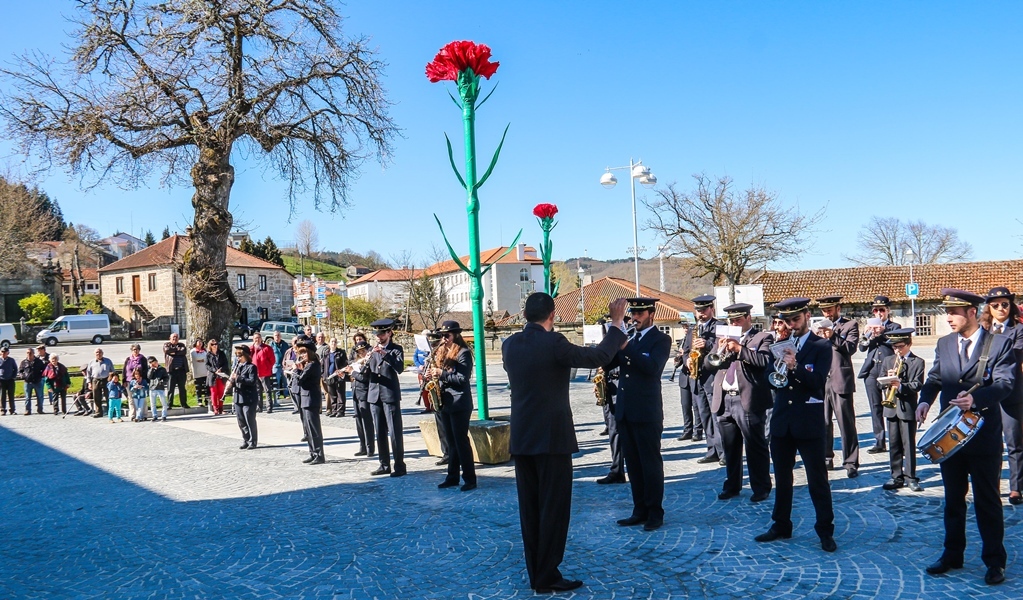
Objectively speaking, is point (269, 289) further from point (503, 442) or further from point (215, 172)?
point (503, 442)

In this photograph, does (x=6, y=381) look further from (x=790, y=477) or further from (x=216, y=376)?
(x=790, y=477)

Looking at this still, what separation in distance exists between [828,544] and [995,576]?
1.08m

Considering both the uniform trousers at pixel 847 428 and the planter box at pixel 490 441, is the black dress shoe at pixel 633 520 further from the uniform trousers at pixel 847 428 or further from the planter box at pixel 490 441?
the planter box at pixel 490 441

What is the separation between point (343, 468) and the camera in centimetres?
1025

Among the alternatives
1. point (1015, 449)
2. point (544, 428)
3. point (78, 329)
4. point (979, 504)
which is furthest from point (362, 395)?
point (78, 329)

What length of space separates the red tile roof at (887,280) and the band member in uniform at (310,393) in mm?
40706

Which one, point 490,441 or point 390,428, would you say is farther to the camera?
point 490,441

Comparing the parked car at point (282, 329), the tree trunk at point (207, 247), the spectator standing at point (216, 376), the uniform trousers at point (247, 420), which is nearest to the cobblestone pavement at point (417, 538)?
the uniform trousers at point (247, 420)

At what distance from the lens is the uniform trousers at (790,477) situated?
227 inches

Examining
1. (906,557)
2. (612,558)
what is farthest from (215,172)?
(906,557)

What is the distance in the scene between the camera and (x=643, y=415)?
21.6 ft

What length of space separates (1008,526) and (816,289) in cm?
4598

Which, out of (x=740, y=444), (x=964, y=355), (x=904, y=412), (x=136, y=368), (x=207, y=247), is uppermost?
(x=207, y=247)

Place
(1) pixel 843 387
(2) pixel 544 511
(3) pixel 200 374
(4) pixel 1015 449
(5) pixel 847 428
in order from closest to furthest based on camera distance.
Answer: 1. (2) pixel 544 511
2. (4) pixel 1015 449
3. (5) pixel 847 428
4. (1) pixel 843 387
5. (3) pixel 200 374
